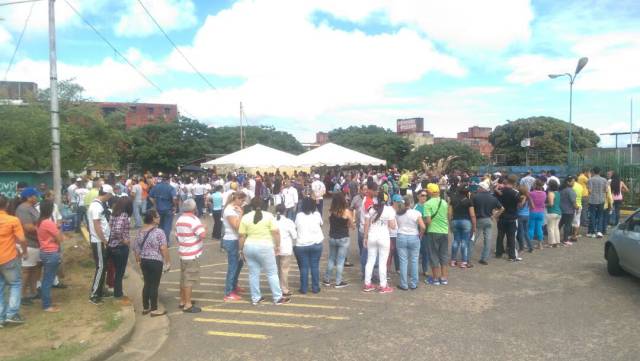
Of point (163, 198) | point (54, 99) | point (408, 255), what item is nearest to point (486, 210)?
point (408, 255)

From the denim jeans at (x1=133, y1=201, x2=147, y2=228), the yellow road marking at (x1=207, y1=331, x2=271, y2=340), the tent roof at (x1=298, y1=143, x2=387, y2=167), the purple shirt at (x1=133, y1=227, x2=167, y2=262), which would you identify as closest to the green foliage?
the tent roof at (x1=298, y1=143, x2=387, y2=167)

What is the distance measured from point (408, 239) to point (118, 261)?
4565 millimetres

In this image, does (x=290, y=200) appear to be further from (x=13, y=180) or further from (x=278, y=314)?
(x=13, y=180)

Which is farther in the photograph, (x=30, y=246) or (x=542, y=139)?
(x=542, y=139)

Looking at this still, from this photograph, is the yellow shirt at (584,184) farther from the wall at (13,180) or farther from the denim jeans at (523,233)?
the wall at (13,180)

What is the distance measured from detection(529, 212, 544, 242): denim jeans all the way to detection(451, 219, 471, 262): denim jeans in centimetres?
255

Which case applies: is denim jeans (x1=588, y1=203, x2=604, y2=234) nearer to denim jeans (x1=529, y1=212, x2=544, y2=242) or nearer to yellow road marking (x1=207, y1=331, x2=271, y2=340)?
denim jeans (x1=529, y1=212, x2=544, y2=242)

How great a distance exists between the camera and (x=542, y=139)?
4953cm

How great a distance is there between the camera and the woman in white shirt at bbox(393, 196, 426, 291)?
25.0 feet

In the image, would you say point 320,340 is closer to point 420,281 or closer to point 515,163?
point 420,281

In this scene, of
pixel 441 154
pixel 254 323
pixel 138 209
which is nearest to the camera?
pixel 254 323

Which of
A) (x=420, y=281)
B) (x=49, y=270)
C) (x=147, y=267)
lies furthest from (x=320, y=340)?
(x=49, y=270)

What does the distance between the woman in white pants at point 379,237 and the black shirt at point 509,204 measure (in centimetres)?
339

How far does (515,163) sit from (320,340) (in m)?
51.1
